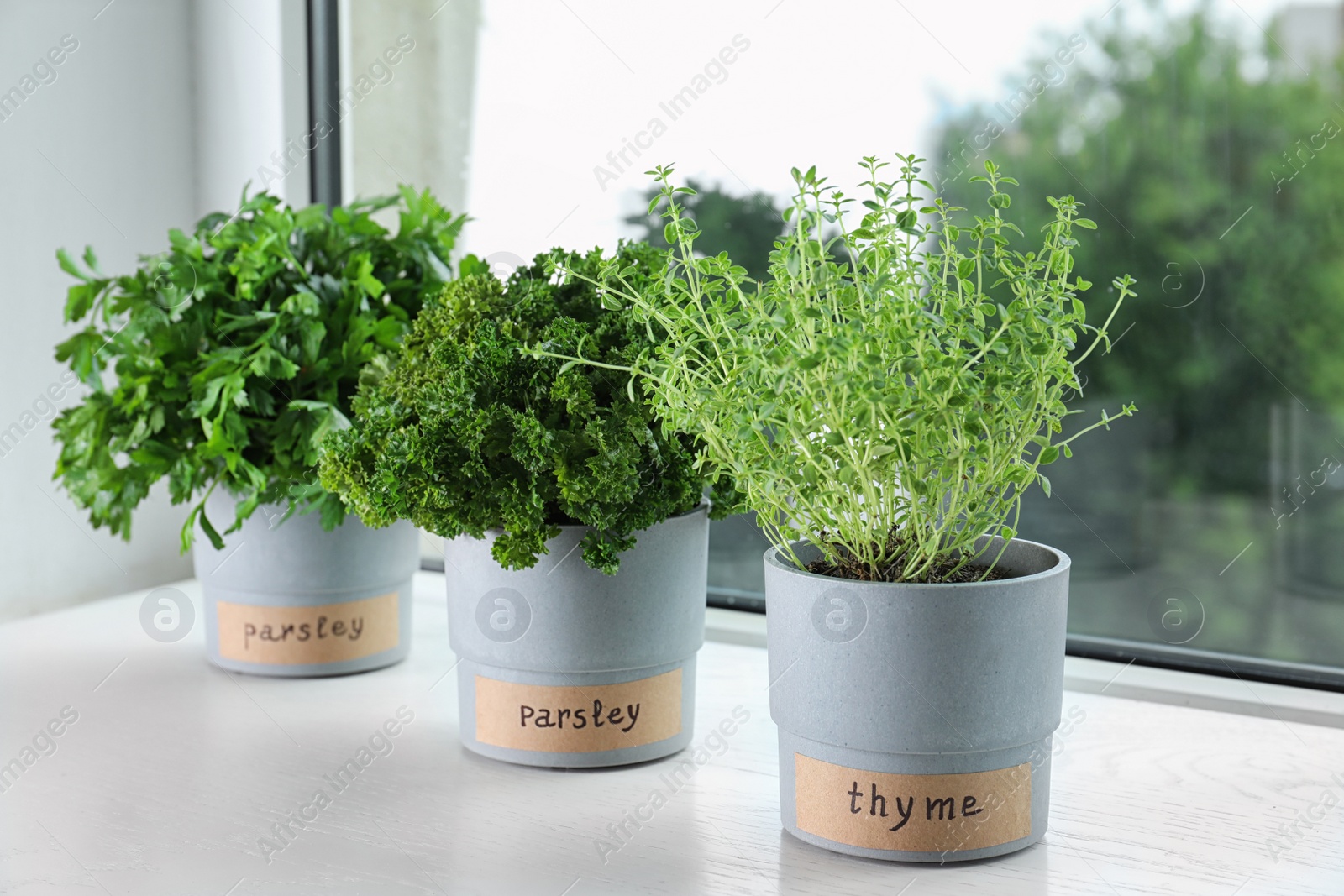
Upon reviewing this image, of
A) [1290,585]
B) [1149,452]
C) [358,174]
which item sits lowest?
[1290,585]

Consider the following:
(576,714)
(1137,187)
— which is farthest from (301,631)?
(1137,187)

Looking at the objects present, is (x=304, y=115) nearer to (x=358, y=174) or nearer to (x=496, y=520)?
(x=358, y=174)

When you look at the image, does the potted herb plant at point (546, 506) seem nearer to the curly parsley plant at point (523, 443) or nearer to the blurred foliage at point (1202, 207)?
the curly parsley plant at point (523, 443)

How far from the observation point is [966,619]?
0.65 meters

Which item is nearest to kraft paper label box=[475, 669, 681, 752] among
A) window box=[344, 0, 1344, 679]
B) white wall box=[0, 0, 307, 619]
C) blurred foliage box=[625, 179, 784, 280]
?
window box=[344, 0, 1344, 679]

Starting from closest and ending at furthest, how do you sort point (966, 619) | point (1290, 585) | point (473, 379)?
point (966, 619) < point (473, 379) < point (1290, 585)

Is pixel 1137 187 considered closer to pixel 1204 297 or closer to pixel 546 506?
pixel 1204 297

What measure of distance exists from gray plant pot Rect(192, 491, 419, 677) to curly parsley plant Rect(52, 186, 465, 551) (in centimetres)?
3

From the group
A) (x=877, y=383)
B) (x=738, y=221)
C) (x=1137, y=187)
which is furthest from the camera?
(x=738, y=221)

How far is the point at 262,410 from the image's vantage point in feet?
3.20

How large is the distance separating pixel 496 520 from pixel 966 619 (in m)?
0.32

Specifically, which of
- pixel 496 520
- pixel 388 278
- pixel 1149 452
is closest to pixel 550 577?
pixel 496 520

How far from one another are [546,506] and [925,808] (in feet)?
1.03

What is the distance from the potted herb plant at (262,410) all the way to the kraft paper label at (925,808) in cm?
49
